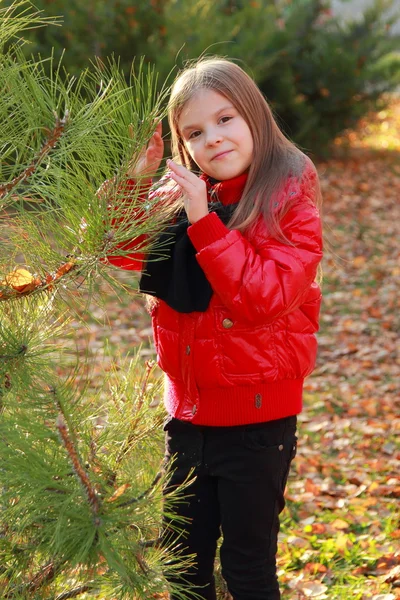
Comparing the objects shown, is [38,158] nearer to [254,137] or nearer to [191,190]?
[191,190]

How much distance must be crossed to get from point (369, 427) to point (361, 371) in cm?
82

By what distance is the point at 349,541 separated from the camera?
9.98 feet

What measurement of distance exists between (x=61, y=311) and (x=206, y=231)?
381mm

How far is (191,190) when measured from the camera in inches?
70.5

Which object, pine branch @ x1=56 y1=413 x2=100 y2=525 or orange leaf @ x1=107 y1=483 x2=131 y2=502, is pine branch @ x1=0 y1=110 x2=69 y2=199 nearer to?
pine branch @ x1=56 y1=413 x2=100 y2=525

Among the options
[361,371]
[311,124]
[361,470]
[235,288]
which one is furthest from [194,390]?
[311,124]

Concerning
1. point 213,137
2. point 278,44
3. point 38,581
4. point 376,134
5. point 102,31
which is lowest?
point 38,581

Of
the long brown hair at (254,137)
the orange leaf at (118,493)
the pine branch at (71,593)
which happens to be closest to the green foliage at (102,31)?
the long brown hair at (254,137)

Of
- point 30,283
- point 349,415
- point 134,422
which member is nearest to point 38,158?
point 30,283

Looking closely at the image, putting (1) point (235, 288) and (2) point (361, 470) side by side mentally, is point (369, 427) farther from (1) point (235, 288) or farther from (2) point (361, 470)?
(1) point (235, 288)

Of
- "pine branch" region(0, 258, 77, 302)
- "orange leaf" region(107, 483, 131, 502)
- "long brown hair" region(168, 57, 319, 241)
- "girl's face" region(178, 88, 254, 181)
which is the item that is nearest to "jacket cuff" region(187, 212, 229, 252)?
"long brown hair" region(168, 57, 319, 241)

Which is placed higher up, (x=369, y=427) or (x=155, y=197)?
(x=155, y=197)

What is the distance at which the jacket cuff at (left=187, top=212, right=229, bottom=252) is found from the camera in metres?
1.81

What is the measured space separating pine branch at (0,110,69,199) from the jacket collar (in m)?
0.66
